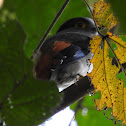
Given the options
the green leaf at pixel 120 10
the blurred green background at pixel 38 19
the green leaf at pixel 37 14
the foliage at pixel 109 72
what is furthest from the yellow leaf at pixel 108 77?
the green leaf at pixel 120 10

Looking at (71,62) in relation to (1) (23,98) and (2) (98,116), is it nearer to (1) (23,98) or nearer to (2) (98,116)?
(2) (98,116)

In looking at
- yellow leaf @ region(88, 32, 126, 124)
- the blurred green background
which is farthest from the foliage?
the blurred green background

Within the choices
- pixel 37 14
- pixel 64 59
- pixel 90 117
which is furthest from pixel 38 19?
pixel 90 117

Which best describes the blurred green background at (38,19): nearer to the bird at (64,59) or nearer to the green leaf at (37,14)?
the green leaf at (37,14)

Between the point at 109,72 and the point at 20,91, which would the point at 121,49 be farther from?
the point at 20,91

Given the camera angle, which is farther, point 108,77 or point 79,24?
point 79,24
